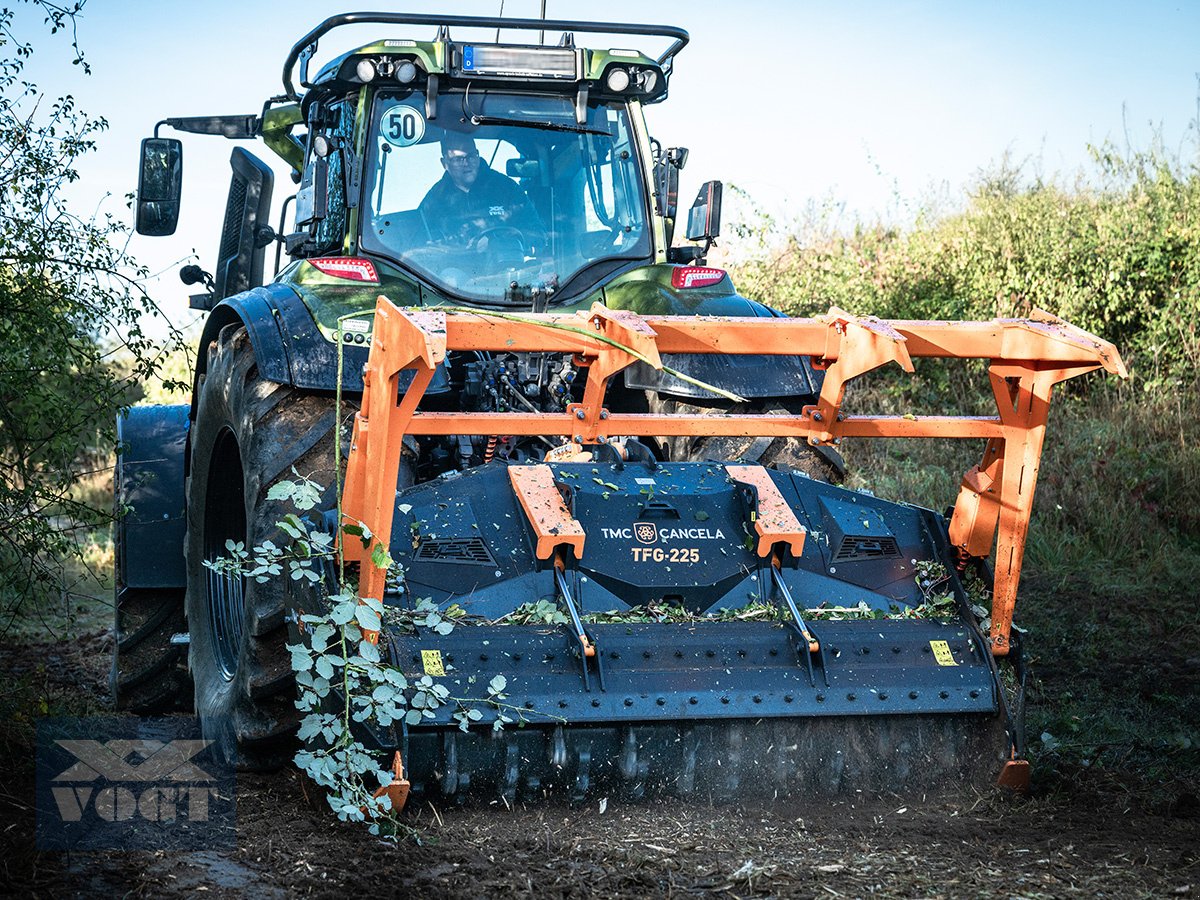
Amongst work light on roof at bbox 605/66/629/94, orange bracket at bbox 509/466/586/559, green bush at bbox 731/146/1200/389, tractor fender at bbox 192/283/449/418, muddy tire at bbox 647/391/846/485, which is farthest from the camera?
green bush at bbox 731/146/1200/389

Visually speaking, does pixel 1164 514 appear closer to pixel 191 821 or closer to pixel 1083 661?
pixel 1083 661

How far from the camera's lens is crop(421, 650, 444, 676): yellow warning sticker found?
3936 mm

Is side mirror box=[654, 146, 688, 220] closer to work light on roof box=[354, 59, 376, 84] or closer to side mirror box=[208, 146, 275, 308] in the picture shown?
work light on roof box=[354, 59, 376, 84]

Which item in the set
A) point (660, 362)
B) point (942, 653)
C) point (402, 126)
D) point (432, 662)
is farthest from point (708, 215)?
point (432, 662)

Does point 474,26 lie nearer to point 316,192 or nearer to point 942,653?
point 316,192

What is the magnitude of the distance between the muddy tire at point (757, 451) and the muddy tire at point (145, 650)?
256 cm

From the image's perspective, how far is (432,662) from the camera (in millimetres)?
3953

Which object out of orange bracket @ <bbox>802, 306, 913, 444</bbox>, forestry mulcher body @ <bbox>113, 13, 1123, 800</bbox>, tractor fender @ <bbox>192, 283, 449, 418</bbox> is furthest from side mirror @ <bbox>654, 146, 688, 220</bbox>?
orange bracket @ <bbox>802, 306, 913, 444</bbox>

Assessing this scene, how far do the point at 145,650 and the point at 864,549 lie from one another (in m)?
3.41

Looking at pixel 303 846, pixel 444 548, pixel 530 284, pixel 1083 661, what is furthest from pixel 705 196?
pixel 303 846

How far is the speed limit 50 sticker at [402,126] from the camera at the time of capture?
17.6 ft

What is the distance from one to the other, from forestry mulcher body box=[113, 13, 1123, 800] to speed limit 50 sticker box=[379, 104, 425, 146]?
0.01 meters

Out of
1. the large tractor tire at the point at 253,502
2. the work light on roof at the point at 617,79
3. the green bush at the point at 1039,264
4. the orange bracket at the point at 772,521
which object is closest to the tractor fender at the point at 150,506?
the large tractor tire at the point at 253,502

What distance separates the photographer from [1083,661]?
6.66m
